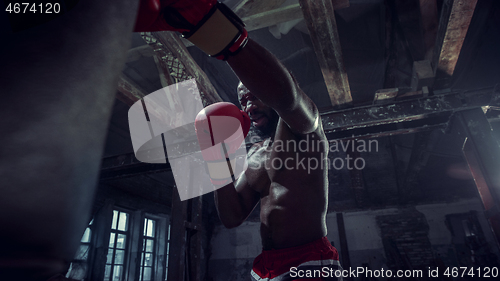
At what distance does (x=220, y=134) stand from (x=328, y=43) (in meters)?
1.53

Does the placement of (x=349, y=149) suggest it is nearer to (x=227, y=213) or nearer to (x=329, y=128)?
(x=329, y=128)

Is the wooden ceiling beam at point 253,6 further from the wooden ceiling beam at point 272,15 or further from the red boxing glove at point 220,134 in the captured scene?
the red boxing glove at point 220,134

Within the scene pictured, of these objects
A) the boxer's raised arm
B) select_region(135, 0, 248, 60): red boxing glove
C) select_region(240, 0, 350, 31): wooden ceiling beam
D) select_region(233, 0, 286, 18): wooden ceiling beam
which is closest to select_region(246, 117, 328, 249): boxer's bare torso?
the boxer's raised arm

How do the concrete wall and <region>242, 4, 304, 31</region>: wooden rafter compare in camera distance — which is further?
the concrete wall

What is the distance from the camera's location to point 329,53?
257 centimetres

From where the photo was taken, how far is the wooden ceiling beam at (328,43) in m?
2.11

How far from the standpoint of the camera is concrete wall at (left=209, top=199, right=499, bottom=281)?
770cm

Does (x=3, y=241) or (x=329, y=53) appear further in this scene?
(x=329, y=53)

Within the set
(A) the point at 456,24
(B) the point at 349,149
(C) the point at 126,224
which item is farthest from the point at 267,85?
(C) the point at 126,224

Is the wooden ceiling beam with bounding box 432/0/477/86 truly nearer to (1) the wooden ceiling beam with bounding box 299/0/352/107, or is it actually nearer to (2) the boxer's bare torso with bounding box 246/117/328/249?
(1) the wooden ceiling beam with bounding box 299/0/352/107

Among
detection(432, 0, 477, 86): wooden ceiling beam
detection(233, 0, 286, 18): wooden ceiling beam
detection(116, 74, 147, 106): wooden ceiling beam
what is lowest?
detection(432, 0, 477, 86): wooden ceiling beam

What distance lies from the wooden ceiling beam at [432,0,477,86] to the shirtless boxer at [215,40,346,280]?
5.45 feet

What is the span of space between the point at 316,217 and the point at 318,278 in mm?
359

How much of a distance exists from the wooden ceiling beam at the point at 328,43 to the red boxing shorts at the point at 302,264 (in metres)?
1.77
